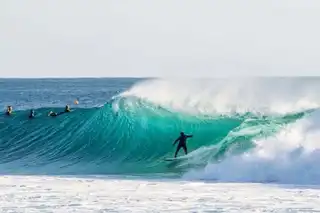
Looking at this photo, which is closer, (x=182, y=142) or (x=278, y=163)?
(x=278, y=163)

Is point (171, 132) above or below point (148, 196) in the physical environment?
above

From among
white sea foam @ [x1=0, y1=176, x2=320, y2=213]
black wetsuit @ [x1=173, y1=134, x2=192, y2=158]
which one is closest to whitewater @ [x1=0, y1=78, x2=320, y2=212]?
white sea foam @ [x1=0, y1=176, x2=320, y2=213]

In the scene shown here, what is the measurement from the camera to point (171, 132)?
842 inches

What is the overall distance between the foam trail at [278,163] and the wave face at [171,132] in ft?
0.08

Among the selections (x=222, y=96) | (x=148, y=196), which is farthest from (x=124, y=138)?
(x=148, y=196)

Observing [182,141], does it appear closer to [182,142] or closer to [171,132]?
[182,142]

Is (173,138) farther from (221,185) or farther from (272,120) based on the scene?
(221,185)

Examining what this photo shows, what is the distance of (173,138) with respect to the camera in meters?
21.0

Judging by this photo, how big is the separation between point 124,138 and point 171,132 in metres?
1.50

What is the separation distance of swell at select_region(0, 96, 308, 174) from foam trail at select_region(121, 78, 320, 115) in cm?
59

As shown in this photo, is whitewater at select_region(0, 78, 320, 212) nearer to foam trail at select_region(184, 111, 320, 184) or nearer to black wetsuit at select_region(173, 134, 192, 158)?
foam trail at select_region(184, 111, 320, 184)

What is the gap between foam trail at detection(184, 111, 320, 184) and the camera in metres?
15.3

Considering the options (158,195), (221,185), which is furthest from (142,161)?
(158,195)

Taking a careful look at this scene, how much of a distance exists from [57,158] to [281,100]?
8.25 m
